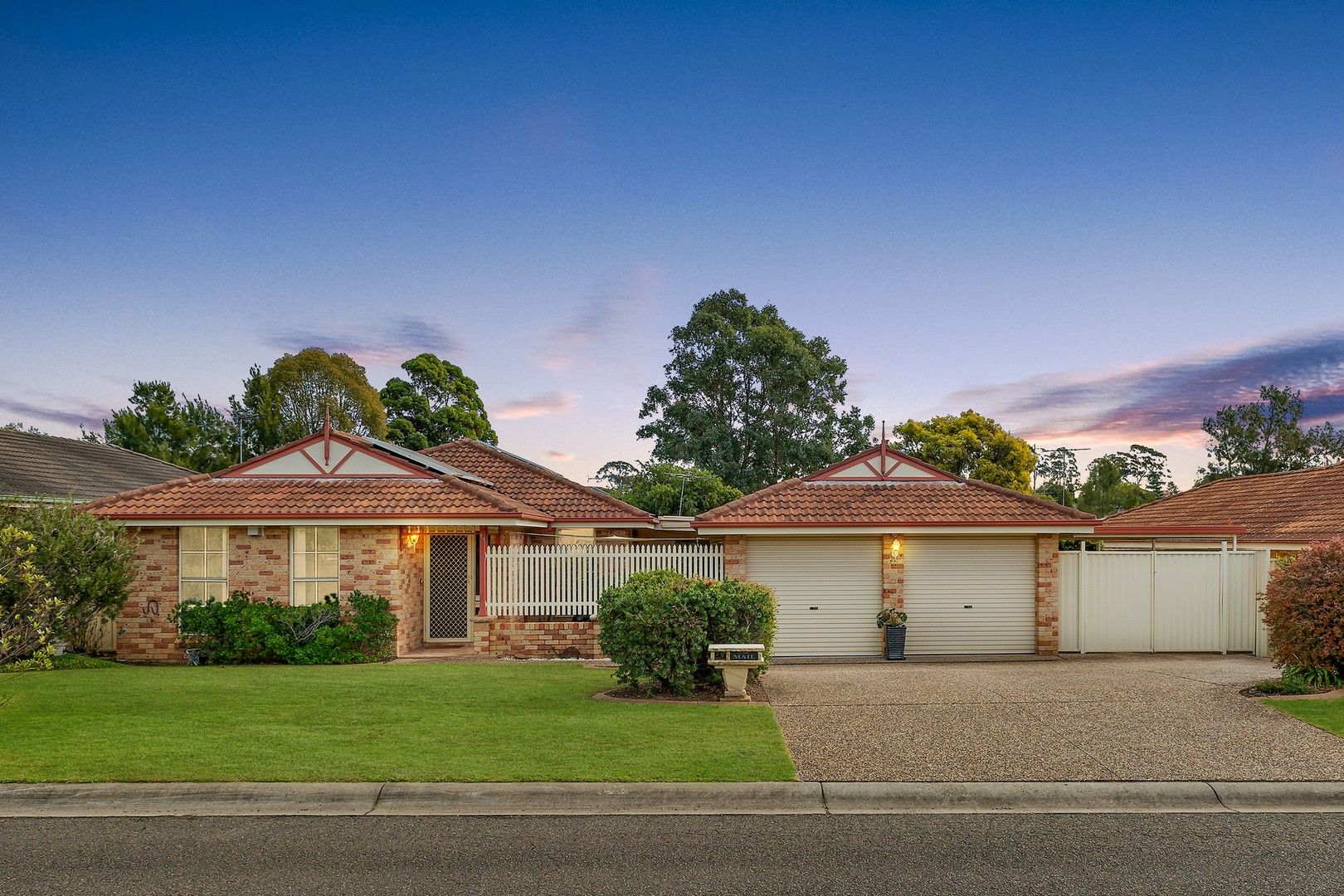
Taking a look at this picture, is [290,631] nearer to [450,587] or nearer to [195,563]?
[195,563]

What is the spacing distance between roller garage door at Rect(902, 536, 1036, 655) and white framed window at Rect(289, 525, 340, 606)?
34.2 ft

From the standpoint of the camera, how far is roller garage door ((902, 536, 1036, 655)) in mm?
16406

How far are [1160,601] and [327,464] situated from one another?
15.8 meters

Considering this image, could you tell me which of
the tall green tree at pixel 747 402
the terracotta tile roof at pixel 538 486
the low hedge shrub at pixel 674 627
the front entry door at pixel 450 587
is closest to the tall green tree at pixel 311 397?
the tall green tree at pixel 747 402

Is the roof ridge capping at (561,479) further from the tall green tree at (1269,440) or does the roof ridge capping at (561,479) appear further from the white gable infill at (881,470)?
the tall green tree at (1269,440)

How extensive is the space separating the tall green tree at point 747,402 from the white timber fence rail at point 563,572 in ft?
77.5

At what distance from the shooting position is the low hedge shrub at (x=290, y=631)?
598 inches

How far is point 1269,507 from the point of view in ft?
67.9

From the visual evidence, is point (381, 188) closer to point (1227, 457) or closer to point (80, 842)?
point (80, 842)

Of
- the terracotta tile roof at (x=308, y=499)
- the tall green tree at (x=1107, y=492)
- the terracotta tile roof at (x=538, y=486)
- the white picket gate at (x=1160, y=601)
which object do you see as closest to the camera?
the terracotta tile roof at (x=308, y=499)

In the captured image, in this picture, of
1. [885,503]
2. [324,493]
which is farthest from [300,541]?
[885,503]

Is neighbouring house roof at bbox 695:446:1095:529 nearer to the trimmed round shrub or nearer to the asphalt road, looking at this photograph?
the trimmed round shrub

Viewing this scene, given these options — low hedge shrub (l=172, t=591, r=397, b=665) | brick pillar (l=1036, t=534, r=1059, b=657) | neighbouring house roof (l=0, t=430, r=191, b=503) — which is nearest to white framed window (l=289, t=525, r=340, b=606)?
low hedge shrub (l=172, t=591, r=397, b=665)

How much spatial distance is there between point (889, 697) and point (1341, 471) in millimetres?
16348
